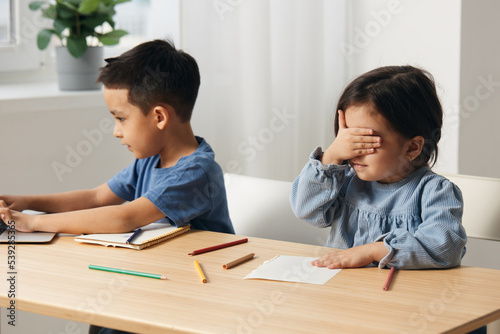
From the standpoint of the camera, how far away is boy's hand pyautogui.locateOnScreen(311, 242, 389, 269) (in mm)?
1087

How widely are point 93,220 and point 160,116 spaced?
294mm

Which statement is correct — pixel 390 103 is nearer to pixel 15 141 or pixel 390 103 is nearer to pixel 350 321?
pixel 350 321

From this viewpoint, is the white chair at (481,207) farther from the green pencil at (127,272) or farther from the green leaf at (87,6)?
the green leaf at (87,6)

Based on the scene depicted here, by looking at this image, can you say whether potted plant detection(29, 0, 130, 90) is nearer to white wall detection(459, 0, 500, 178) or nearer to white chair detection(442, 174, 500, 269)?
white wall detection(459, 0, 500, 178)

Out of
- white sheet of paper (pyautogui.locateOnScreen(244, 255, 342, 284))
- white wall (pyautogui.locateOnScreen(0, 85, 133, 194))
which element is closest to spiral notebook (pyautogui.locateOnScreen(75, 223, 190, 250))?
white sheet of paper (pyautogui.locateOnScreen(244, 255, 342, 284))

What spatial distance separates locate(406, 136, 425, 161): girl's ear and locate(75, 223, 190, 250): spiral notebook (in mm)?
471

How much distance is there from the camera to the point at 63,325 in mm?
2143

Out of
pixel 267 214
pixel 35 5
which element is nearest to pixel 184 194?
pixel 267 214

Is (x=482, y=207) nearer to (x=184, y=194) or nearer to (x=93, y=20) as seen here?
(x=184, y=194)

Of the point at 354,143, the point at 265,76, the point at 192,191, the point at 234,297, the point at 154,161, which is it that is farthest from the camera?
the point at 265,76

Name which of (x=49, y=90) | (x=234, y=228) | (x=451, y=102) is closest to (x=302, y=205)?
(x=234, y=228)

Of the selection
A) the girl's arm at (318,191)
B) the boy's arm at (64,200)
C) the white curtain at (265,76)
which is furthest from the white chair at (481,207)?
the white curtain at (265,76)

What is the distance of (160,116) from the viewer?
145 cm

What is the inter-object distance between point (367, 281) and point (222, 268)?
24cm
